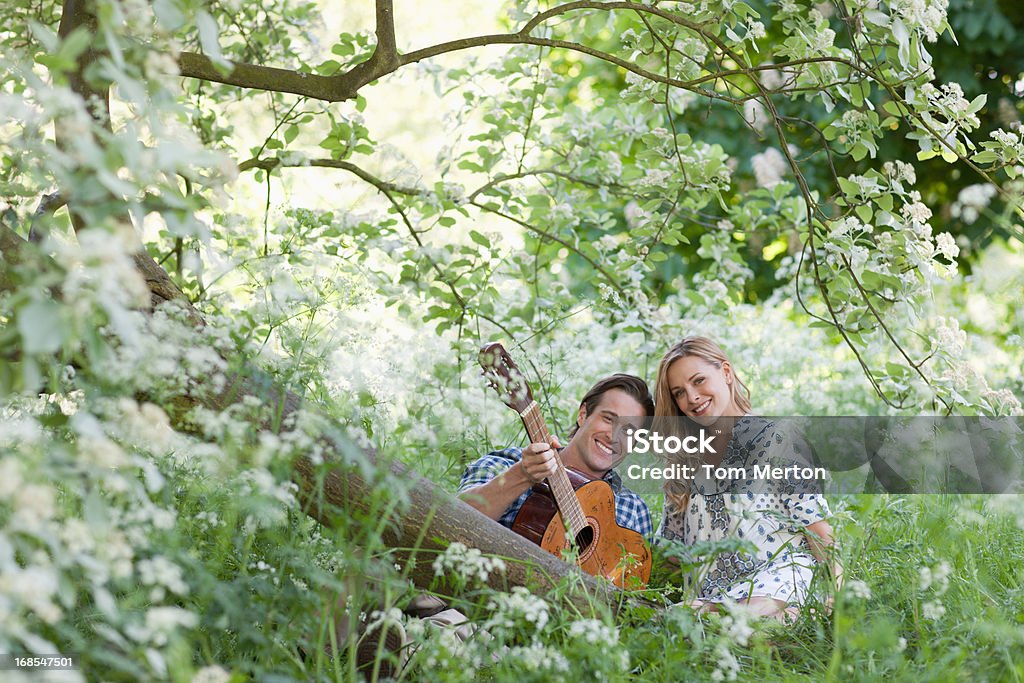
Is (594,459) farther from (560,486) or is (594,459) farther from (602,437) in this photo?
(560,486)

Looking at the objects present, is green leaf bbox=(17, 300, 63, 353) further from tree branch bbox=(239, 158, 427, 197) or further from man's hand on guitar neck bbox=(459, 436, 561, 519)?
tree branch bbox=(239, 158, 427, 197)

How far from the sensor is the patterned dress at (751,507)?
2.74 m

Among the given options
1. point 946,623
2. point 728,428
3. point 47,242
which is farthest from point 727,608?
point 47,242

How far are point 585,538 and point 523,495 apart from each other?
0.22 m

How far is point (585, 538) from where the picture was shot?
9.72 ft

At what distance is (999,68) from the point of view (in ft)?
26.2

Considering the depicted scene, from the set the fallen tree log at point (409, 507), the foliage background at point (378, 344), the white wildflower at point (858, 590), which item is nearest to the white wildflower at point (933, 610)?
the foliage background at point (378, 344)

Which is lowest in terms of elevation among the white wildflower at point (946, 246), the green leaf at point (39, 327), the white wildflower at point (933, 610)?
the green leaf at point (39, 327)

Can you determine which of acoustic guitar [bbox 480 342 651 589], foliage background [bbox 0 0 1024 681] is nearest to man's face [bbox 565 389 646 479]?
acoustic guitar [bbox 480 342 651 589]

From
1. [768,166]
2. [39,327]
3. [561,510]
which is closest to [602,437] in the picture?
[561,510]

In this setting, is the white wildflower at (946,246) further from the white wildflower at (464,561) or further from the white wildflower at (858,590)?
the white wildflower at (464,561)

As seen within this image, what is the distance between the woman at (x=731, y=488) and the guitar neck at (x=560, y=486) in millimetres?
406

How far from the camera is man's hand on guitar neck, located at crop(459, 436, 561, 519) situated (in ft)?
9.16

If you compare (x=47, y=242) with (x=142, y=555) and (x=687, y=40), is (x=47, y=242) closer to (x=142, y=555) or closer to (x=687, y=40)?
(x=142, y=555)
